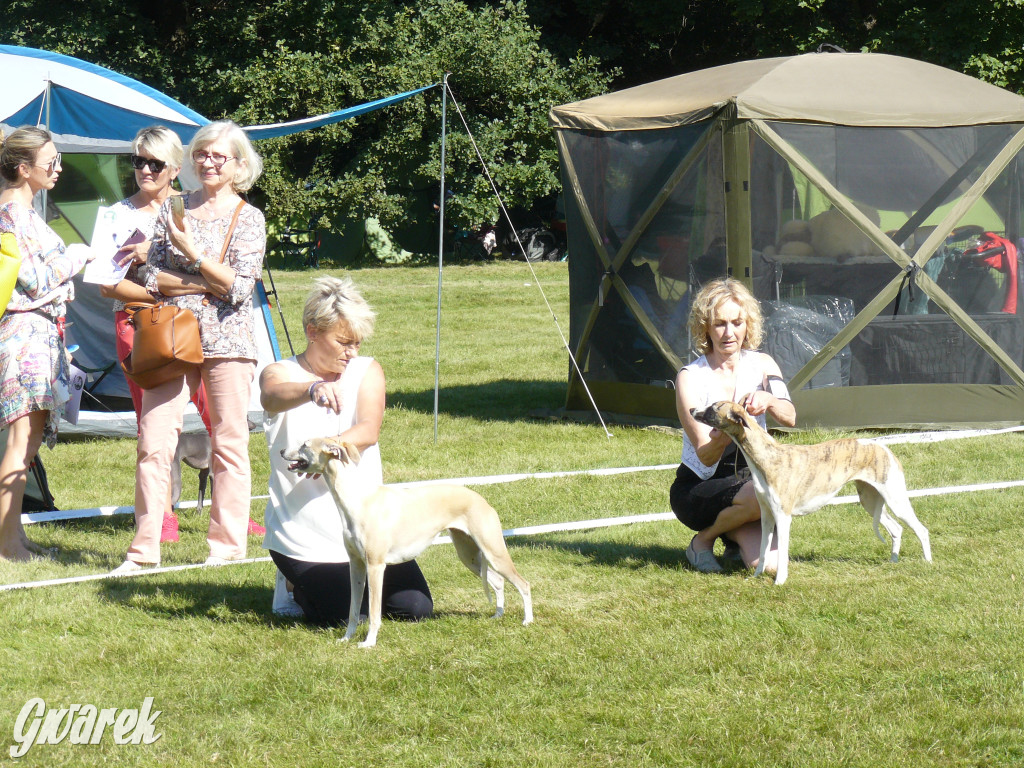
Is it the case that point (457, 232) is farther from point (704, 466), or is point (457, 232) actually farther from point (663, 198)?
point (704, 466)

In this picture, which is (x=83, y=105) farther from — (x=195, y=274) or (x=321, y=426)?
(x=321, y=426)

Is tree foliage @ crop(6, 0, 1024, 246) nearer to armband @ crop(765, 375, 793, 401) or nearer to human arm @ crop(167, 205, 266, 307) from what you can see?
human arm @ crop(167, 205, 266, 307)

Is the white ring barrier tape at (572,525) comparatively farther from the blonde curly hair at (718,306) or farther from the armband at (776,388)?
the blonde curly hair at (718,306)

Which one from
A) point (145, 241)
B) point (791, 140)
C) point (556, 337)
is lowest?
point (556, 337)

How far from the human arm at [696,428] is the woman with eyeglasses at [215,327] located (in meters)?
1.83

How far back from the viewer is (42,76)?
24.8 ft

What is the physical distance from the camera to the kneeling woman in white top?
3.97 metres

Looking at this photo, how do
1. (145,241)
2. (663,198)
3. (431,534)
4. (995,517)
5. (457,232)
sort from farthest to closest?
(457,232), (663,198), (995,517), (145,241), (431,534)

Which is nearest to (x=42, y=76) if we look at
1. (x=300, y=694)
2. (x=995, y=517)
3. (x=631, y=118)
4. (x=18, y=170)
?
(x=18, y=170)

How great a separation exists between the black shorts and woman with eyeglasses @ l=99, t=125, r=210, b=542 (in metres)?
2.14

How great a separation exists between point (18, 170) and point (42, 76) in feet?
10.1

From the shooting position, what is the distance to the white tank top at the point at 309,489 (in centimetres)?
405

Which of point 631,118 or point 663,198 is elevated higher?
point 631,118

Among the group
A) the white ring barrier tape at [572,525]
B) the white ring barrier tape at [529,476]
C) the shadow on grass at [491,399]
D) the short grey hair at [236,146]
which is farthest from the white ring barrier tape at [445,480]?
the shadow on grass at [491,399]
